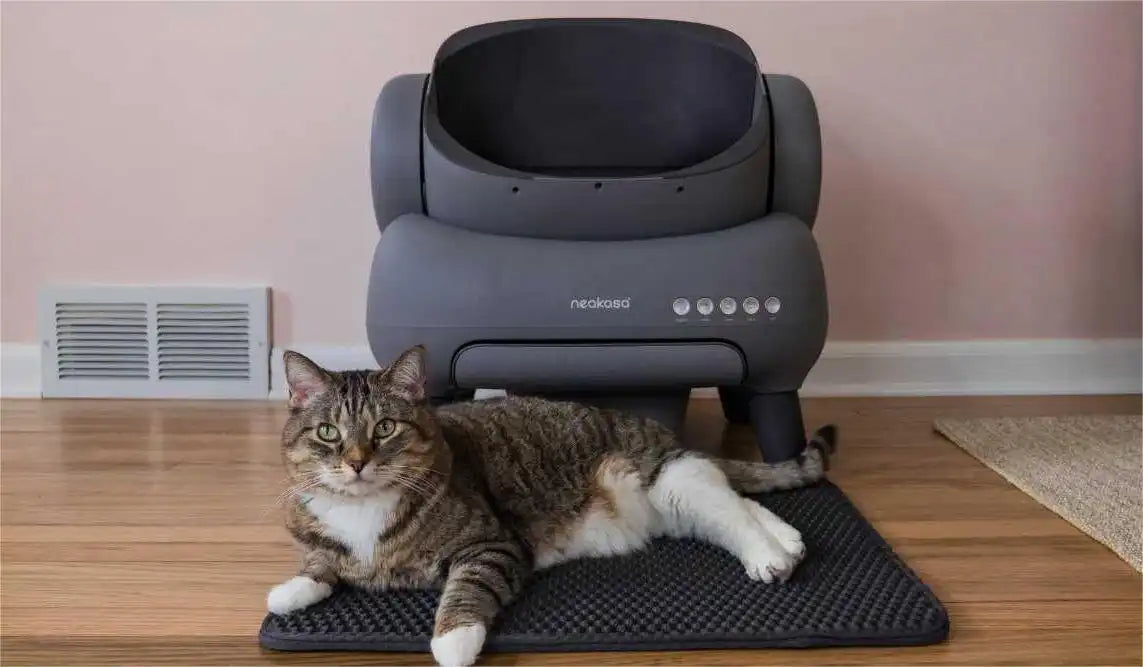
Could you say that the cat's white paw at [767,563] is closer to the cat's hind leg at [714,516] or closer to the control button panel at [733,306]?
the cat's hind leg at [714,516]

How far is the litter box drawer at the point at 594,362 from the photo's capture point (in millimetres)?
1571

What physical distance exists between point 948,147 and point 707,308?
1000 millimetres

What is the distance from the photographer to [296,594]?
1.14 m

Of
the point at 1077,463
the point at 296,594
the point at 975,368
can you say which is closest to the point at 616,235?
the point at 296,594

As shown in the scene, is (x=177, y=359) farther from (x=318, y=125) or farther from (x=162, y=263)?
(x=318, y=125)

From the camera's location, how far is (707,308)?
1.56 metres

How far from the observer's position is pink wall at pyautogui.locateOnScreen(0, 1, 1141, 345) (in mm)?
2195

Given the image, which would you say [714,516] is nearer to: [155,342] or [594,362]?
[594,362]

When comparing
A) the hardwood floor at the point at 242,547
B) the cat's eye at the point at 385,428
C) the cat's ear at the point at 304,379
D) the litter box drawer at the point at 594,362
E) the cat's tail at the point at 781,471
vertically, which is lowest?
the hardwood floor at the point at 242,547

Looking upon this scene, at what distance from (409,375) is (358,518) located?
172 millimetres

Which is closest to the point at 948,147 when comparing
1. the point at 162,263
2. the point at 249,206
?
the point at 249,206

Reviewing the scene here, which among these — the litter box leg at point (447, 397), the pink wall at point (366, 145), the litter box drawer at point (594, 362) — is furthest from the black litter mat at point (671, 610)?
the pink wall at point (366, 145)

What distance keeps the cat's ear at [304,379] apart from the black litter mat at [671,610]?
224 millimetres

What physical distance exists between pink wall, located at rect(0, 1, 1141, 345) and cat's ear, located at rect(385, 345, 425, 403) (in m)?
1.10
